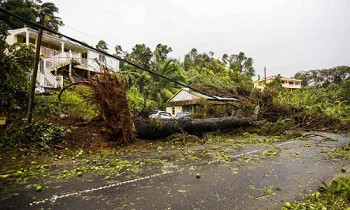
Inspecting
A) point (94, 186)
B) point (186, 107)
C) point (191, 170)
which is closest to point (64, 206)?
point (94, 186)

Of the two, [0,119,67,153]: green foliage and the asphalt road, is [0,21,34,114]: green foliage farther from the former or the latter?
the asphalt road

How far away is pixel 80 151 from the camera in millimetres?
6742

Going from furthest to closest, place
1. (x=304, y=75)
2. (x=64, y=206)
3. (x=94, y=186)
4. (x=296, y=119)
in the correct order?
1. (x=304, y=75)
2. (x=296, y=119)
3. (x=94, y=186)
4. (x=64, y=206)

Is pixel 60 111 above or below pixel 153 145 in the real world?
above

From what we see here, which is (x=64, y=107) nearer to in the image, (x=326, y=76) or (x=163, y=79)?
(x=163, y=79)

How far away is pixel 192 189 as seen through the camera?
11.9 ft

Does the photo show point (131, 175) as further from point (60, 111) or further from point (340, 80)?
point (340, 80)

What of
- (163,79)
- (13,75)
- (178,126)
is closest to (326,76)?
(163,79)

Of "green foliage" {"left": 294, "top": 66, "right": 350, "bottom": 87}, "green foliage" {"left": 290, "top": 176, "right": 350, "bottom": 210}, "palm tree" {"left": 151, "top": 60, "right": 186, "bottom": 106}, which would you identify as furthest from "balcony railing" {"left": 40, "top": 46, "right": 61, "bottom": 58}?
"green foliage" {"left": 294, "top": 66, "right": 350, "bottom": 87}

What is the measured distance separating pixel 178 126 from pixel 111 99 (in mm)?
3186

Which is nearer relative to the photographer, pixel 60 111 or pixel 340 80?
pixel 60 111

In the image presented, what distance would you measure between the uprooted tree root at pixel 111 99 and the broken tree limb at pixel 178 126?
958 mm

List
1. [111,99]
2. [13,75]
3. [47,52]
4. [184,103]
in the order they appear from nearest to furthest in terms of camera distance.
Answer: [111,99], [13,75], [47,52], [184,103]

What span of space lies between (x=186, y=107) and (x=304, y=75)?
59.8 meters
